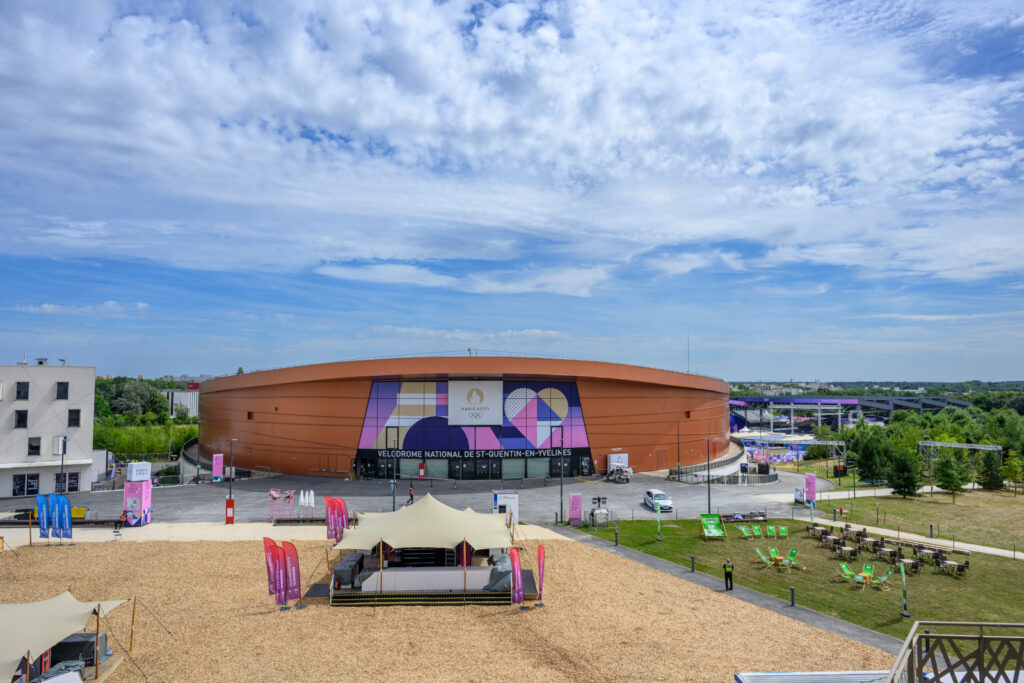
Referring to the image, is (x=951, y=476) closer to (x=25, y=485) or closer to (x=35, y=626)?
(x=35, y=626)

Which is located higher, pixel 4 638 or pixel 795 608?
pixel 4 638

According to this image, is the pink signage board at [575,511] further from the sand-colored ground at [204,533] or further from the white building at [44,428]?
the white building at [44,428]

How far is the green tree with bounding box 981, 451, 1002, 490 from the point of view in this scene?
50.1m

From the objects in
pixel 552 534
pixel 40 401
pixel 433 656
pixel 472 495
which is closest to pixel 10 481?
pixel 40 401

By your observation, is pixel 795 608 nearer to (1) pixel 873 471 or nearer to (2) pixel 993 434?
(1) pixel 873 471

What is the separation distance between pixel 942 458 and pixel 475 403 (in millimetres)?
36150

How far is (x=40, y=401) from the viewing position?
45.2m

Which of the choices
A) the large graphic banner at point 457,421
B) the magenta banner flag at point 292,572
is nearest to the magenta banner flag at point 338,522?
the magenta banner flag at point 292,572

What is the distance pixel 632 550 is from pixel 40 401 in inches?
1727

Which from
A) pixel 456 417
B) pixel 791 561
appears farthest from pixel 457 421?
pixel 791 561

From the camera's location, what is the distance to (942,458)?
4631cm

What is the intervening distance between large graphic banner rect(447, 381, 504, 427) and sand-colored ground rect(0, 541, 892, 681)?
2907 cm

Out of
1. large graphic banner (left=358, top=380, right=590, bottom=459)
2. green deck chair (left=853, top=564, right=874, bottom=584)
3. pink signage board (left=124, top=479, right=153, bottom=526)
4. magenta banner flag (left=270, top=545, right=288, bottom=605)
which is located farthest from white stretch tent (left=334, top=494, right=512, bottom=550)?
large graphic banner (left=358, top=380, right=590, bottom=459)

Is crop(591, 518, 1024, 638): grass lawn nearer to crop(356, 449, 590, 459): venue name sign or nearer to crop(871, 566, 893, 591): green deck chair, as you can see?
crop(871, 566, 893, 591): green deck chair
